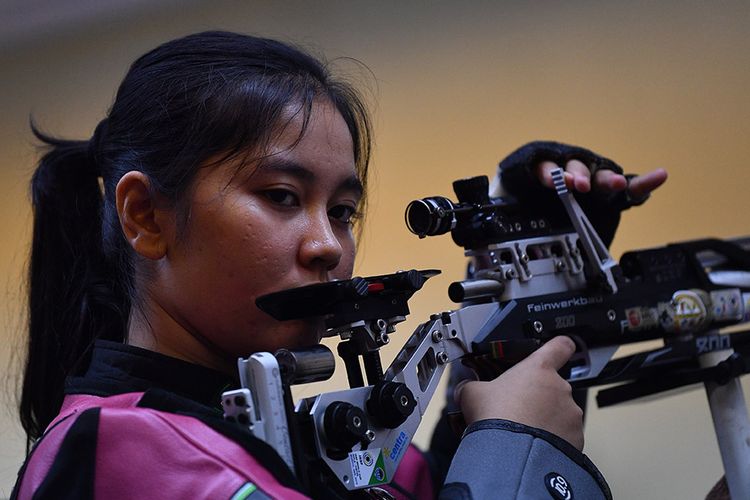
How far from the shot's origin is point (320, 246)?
0.80 m

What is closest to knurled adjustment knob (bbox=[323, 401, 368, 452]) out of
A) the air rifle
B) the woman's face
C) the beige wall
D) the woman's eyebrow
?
the air rifle

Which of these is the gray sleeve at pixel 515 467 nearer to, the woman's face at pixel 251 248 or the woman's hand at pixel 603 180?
the woman's face at pixel 251 248

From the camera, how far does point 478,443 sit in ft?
2.49

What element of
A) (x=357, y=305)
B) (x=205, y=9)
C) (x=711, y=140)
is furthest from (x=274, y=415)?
(x=205, y=9)

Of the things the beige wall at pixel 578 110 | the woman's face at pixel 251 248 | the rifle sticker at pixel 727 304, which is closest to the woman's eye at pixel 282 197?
the woman's face at pixel 251 248

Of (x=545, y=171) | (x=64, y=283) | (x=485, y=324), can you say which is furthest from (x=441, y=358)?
(x=64, y=283)

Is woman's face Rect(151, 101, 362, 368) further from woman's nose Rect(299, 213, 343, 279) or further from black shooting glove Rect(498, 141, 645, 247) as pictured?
black shooting glove Rect(498, 141, 645, 247)

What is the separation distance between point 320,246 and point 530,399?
228mm

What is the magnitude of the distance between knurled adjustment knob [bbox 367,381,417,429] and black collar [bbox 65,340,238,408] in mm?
153

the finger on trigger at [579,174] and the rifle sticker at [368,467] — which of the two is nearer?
the rifle sticker at [368,467]

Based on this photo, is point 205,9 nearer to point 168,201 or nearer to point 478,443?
point 168,201

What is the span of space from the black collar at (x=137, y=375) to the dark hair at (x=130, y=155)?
3.4 inches

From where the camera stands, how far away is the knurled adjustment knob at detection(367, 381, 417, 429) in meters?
0.76

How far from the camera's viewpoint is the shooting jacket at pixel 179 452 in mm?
651
